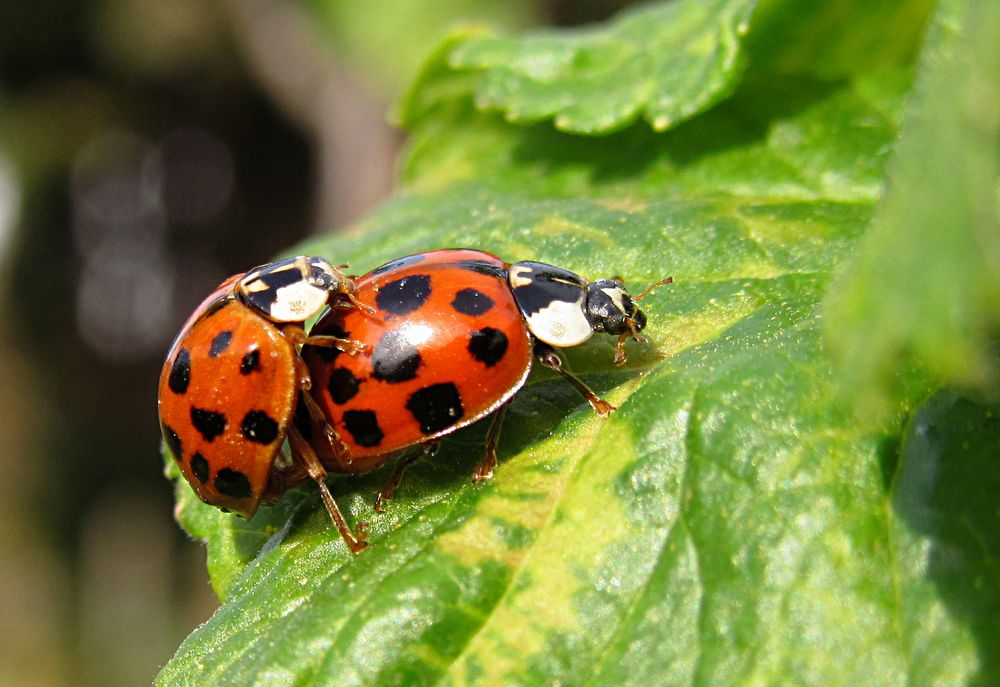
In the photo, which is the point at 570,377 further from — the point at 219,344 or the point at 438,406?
the point at 219,344

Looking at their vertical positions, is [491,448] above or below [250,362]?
below

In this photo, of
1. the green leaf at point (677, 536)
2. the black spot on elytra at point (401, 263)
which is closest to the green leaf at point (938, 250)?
the green leaf at point (677, 536)

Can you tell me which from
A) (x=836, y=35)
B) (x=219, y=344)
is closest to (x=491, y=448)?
(x=219, y=344)

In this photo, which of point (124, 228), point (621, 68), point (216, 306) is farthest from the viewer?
point (124, 228)

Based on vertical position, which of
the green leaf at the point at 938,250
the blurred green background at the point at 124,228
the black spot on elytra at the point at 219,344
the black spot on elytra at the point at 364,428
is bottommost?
the blurred green background at the point at 124,228

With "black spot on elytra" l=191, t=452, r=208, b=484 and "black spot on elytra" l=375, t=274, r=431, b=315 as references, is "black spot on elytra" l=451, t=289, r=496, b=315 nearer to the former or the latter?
"black spot on elytra" l=375, t=274, r=431, b=315

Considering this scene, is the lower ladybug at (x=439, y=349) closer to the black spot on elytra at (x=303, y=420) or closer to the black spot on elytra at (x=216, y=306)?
the black spot on elytra at (x=303, y=420)

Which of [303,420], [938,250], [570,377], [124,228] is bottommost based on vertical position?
[124,228]
